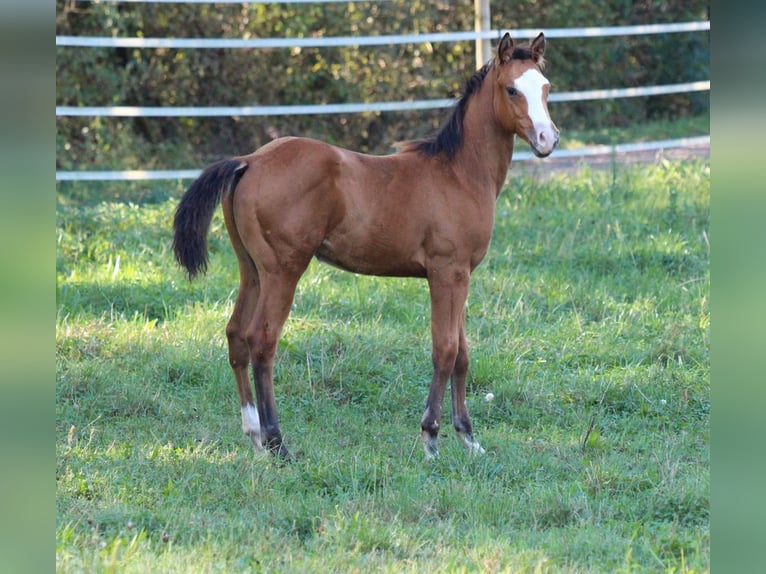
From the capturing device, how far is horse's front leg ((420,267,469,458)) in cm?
477

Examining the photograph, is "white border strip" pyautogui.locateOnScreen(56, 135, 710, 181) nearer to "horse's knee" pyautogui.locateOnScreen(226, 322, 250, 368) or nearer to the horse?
the horse

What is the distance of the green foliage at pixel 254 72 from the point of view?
10.7 m

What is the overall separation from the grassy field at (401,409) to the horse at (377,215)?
46cm

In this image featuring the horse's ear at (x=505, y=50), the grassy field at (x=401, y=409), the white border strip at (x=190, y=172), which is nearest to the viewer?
the grassy field at (x=401, y=409)

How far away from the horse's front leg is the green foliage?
6590 mm

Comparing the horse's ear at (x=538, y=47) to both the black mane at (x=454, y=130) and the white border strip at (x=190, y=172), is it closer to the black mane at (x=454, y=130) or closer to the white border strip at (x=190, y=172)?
the black mane at (x=454, y=130)

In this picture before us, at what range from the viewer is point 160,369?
18.5ft

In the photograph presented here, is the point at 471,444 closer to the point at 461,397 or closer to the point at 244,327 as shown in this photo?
the point at 461,397

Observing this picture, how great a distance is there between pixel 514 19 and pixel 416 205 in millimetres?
8190

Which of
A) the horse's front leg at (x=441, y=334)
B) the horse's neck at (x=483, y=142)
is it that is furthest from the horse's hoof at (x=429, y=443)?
the horse's neck at (x=483, y=142)

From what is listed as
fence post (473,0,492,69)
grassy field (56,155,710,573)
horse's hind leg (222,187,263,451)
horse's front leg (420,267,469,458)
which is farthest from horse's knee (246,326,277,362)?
fence post (473,0,492,69)

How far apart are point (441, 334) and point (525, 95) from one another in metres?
1.23
